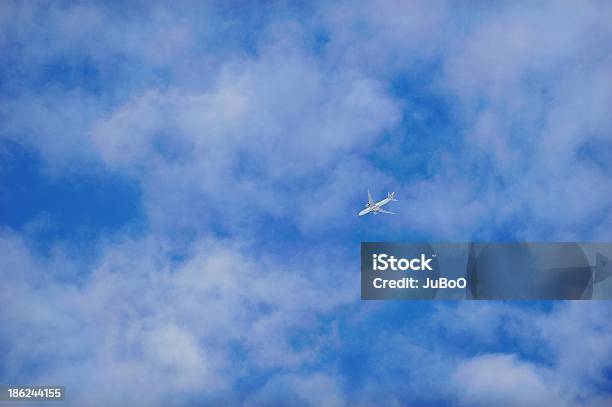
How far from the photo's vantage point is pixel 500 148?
4.35 metres

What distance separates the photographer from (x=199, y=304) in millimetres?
4375

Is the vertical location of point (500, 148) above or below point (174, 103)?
below

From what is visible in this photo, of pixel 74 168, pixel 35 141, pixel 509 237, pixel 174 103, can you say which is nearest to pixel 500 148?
pixel 509 237

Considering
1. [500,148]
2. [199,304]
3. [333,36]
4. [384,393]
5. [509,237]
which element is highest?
[333,36]

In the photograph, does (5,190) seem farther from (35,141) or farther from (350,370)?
(350,370)

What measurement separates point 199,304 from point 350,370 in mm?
1398

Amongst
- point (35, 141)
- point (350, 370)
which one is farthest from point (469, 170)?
point (35, 141)

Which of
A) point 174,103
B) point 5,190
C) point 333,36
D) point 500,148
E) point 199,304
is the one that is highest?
point 333,36

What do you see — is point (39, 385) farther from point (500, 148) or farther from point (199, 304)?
point (500, 148)

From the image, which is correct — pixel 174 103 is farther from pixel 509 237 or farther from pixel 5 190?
pixel 509 237

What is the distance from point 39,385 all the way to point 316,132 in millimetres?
3204

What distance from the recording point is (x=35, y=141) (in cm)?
→ 443

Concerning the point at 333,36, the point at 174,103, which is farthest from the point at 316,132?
the point at 174,103

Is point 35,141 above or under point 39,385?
above
